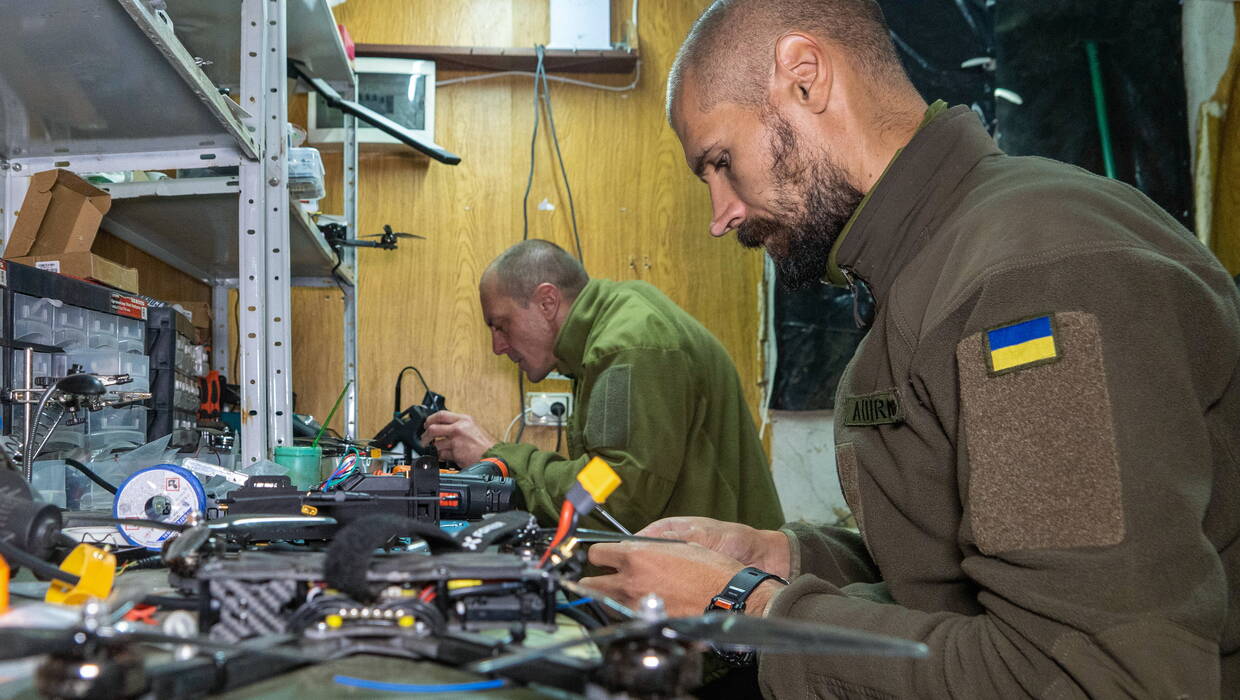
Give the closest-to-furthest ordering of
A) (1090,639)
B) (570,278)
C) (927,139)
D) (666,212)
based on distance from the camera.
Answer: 1. (1090,639)
2. (927,139)
3. (570,278)
4. (666,212)

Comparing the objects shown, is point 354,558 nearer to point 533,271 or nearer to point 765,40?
point 765,40

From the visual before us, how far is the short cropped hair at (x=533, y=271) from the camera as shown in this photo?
2600 millimetres

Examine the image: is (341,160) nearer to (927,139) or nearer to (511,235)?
(511,235)

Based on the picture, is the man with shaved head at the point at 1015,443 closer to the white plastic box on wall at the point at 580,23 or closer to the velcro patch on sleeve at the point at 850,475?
the velcro patch on sleeve at the point at 850,475

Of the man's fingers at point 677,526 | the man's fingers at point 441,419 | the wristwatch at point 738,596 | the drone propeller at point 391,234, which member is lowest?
the wristwatch at point 738,596

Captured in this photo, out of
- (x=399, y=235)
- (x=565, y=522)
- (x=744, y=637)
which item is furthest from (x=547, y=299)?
(x=744, y=637)

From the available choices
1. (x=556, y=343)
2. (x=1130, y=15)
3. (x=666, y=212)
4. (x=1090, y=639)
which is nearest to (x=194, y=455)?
(x=556, y=343)

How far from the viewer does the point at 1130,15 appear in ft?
8.41

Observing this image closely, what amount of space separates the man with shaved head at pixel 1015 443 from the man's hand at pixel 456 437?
50.0 inches

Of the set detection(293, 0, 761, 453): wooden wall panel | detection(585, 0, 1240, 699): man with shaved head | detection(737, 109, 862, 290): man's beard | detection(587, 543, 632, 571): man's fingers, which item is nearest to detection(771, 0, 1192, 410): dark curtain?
detection(293, 0, 761, 453): wooden wall panel

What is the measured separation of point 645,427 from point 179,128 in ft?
3.69

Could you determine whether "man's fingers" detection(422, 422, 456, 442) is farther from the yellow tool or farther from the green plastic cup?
the yellow tool

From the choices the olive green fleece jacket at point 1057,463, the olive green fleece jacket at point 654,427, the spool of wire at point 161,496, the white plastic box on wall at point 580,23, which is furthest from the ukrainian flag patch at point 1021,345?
the white plastic box on wall at point 580,23

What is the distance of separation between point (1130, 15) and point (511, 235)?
2.10 m
